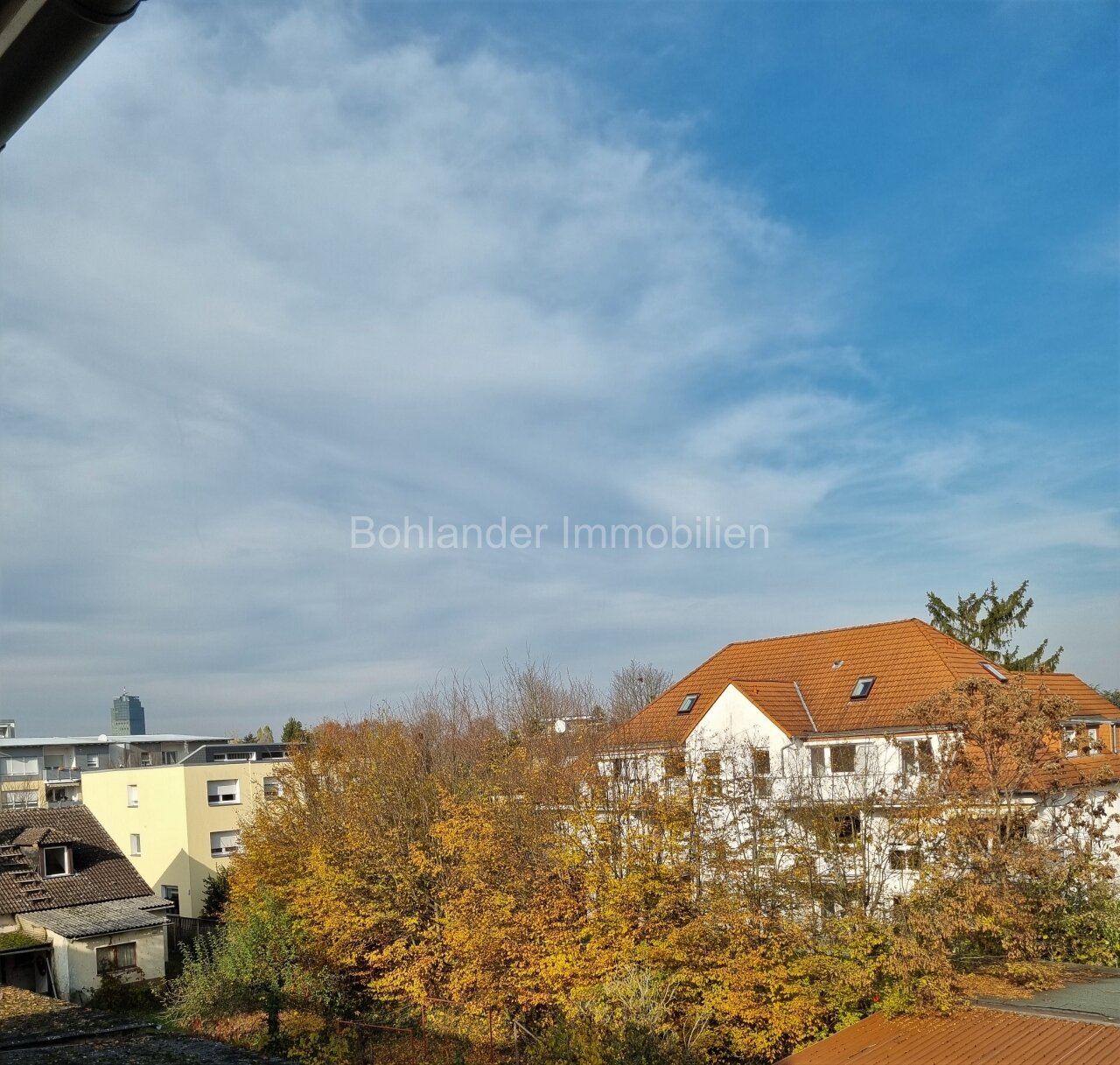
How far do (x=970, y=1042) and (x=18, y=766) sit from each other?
6740cm

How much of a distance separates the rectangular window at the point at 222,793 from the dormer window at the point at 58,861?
9.69 meters

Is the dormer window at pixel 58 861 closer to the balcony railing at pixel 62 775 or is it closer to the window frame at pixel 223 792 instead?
the window frame at pixel 223 792

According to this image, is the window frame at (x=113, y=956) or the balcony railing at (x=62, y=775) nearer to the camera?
the window frame at (x=113, y=956)

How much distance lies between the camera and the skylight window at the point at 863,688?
101 feet

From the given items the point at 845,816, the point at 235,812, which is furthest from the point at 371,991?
the point at 235,812

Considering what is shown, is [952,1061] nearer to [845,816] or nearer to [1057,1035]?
[1057,1035]

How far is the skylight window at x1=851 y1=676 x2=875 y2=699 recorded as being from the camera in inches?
1215

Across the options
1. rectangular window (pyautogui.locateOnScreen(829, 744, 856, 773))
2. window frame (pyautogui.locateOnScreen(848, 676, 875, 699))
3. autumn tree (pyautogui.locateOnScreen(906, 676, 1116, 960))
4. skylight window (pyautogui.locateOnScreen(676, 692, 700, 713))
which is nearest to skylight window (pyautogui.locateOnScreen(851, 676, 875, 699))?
window frame (pyautogui.locateOnScreen(848, 676, 875, 699))

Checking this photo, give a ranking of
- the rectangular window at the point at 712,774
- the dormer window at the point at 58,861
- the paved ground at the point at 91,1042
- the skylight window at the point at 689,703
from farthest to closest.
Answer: the skylight window at the point at 689,703 → the dormer window at the point at 58,861 → the rectangular window at the point at 712,774 → the paved ground at the point at 91,1042

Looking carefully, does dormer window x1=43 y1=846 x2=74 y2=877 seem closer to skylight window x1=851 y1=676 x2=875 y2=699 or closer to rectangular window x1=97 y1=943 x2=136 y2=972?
rectangular window x1=97 y1=943 x2=136 y2=972

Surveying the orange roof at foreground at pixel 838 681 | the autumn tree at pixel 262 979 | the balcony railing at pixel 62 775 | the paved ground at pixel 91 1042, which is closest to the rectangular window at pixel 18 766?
the balcony railing at pixel 62 775

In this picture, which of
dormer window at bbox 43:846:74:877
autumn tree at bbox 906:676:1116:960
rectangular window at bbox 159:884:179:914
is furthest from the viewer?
rectangular window at bbox 159:884:179:914

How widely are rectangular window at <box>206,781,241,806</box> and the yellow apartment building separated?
4 centimetres

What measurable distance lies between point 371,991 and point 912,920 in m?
14.4
